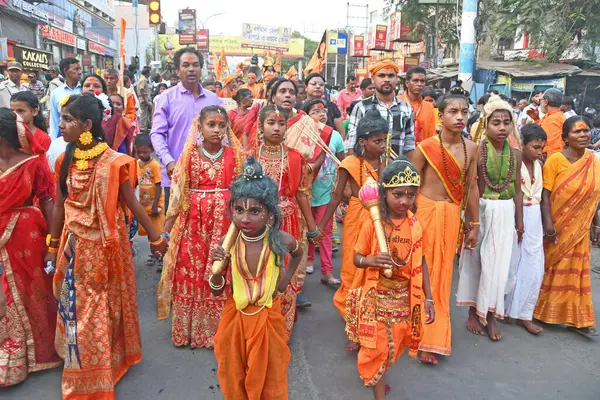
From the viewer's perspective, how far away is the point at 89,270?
3160 millimetres

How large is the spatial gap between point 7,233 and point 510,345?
3.99 meters

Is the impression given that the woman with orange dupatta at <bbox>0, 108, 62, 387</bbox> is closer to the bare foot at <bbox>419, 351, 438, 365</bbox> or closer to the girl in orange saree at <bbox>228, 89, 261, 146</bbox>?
the girl in orange saree at <bbox>228, 89, 261, 146</bbox>

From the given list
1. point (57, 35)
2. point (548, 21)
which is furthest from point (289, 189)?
point (57, 35)

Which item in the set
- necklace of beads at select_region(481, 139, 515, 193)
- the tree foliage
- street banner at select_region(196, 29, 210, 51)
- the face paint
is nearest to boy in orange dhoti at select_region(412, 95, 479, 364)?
necklace of beads at select_region(481, 139, 515, 193)

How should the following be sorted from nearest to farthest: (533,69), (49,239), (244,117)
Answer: (49,239)
(244,117)
(533,69)

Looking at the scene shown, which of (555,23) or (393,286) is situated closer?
(393,286)

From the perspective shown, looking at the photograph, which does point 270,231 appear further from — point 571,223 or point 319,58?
point 319,58

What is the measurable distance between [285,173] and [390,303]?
Result: 4.94ft

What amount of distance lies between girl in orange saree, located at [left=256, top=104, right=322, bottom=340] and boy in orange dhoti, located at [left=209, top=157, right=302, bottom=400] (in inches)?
49.3

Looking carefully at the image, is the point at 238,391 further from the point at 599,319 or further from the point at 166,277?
A: the point at 599,319

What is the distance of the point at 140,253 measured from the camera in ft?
20.9

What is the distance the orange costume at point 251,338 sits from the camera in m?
2.71

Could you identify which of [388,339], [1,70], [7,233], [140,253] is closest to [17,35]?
[1,70]

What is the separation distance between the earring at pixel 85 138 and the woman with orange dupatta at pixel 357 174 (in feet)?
6.34
